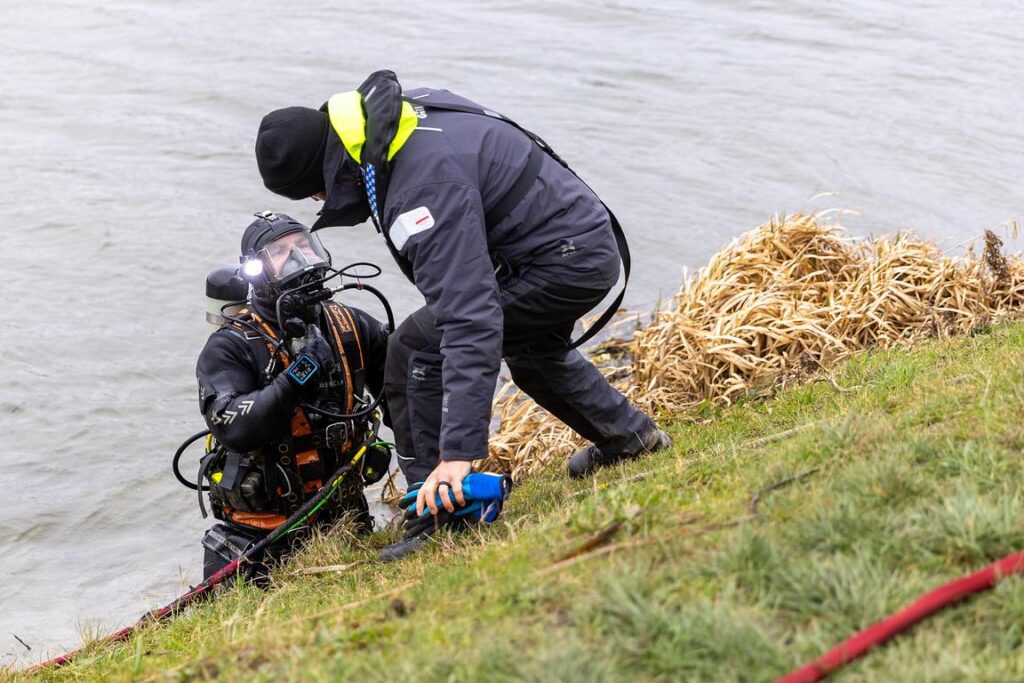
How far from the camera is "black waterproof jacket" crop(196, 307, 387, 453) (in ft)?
17.4

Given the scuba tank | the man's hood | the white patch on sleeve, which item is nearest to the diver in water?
the scuba tank

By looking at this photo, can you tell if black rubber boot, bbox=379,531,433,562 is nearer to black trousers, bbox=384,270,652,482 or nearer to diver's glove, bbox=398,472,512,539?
diver's glove, bbox=398,472,512,539

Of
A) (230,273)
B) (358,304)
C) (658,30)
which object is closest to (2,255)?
(358,304)

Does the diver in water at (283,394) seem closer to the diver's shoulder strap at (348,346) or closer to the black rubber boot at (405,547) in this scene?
the diver's shoulder strap at (348,346)

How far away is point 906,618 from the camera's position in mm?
2789

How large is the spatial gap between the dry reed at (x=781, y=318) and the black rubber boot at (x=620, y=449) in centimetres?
116

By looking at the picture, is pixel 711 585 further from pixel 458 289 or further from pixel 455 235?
pixel 455 235

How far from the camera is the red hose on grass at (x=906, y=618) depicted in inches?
106

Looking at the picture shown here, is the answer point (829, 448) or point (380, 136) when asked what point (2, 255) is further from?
point (829, 448)

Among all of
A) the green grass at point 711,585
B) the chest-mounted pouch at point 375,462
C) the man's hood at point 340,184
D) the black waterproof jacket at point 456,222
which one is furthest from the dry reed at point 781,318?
the man's hood at point 340,184

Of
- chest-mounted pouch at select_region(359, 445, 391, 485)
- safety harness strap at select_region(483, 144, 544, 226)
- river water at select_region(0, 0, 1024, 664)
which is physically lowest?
river water at select_region(0, 0, 1024, 664)

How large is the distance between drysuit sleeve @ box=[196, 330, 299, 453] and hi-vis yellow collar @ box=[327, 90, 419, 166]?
4.27 feet

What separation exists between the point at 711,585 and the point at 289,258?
3144mm

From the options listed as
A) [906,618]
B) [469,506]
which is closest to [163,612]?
[469,506]
